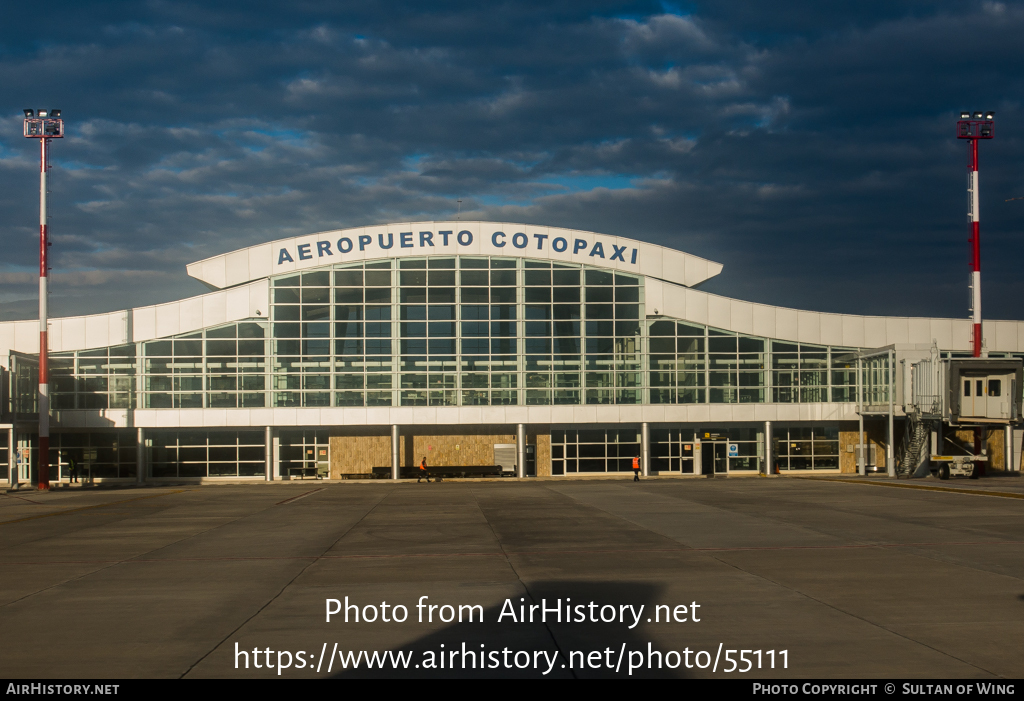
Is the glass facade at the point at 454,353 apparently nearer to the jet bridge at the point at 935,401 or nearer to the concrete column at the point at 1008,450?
the jet bridge at the point at 935,401

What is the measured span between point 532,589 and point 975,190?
1862 inches

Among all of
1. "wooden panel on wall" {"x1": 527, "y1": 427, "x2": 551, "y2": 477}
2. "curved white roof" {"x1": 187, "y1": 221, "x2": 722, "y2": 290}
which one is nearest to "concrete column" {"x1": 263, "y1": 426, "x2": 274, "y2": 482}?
"curved white roof" {"x1": 187, "y1": 221, "x2": 722, "y2": 290}

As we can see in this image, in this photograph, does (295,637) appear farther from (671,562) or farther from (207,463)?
(207,463)

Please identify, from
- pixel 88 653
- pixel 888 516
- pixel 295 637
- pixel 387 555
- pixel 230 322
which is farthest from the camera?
pixel 230 322

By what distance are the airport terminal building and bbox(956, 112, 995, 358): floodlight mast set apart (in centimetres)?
260

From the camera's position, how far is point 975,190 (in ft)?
171

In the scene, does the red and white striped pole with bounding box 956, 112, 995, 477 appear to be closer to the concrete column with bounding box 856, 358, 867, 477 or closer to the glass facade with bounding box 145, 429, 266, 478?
the concrete column with bounding box 856, 358, 867, 477

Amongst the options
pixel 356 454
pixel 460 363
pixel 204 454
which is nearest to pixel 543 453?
pixel 460 363

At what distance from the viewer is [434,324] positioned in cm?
5559

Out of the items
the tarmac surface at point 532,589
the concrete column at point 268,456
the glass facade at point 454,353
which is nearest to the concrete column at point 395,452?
the glass facade at point 454,353

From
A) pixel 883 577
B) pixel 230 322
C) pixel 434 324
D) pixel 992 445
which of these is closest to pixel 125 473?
pixel 230 322

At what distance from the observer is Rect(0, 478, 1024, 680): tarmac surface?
11.1 metres

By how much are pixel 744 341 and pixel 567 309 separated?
37.3ft

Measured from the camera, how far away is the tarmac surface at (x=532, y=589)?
11.1 meters
